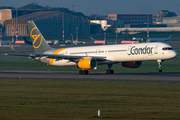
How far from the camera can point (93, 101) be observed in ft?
90.1

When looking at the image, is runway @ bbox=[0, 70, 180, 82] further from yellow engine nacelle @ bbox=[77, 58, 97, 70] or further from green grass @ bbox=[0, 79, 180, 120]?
green grass @ bbox=[0, 79, 180, 120]

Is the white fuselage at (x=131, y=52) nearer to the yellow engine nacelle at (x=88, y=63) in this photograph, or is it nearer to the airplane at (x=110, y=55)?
the airplane at (x=110, y=55)

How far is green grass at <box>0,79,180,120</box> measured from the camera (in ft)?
71.8

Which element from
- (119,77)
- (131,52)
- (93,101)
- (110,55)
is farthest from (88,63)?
(93,101)

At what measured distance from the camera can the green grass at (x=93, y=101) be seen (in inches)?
861

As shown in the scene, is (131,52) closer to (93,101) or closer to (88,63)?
(88,63)

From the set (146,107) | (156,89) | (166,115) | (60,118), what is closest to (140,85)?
(156,89)

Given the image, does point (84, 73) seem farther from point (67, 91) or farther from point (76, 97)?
point (76, 97)

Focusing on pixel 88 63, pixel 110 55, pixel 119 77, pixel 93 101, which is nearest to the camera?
pixel 93 101

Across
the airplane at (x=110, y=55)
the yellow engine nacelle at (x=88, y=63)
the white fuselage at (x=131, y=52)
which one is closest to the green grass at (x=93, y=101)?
the yellow engine nacelle at (x=88, y=63)

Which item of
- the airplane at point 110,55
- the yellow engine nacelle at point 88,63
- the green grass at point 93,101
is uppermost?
the airplane at point 110,55

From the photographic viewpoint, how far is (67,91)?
3369cm

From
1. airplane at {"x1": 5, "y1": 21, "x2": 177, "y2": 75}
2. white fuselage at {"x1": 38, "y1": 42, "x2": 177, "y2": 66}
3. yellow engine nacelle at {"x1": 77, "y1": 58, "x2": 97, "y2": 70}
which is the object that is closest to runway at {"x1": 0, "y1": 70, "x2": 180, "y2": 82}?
yellow engine nacelle at {"x1": 77, "y1": 58, "x2": 97, "y2": 70}

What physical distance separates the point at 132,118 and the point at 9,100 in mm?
12125
